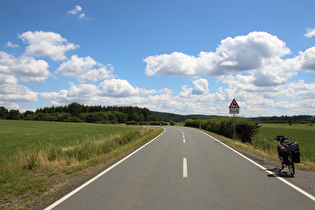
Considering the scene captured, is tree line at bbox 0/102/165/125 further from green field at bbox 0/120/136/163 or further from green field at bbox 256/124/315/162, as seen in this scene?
green field at bbox 0/120/136/163

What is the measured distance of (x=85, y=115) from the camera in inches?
4582

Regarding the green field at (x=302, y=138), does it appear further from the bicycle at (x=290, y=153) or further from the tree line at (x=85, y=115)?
the tree line at (x=85, y=115)

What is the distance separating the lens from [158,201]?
15.0ft

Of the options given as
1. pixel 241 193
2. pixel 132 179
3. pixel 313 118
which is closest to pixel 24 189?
pixel 132 179

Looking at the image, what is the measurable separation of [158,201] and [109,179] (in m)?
2.30

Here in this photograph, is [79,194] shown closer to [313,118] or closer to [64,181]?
[64,181]

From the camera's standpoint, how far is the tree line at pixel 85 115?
10243cm

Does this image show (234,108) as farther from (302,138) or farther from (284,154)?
(302,138)

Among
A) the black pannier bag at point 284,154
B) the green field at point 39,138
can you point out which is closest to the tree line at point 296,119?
the green field at point 39,138

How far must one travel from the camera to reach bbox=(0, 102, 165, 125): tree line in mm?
102425

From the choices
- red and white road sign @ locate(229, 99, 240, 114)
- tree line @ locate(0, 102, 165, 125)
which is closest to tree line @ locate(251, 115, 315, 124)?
tree line @ locate(0, 102, 165, 125)

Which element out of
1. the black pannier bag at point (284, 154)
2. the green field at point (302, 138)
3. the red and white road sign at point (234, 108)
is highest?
the red and white road sign at point (234, 108)

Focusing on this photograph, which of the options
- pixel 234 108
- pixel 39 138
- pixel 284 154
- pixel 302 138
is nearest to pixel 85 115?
pixel 39 138

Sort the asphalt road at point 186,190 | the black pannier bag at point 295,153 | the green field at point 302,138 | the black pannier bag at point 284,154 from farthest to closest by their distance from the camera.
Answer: the green field at point 302,138
the black pannier bag at point 284,154
the black pannier bag at point 295,153
the asphalt road at point 186,190
